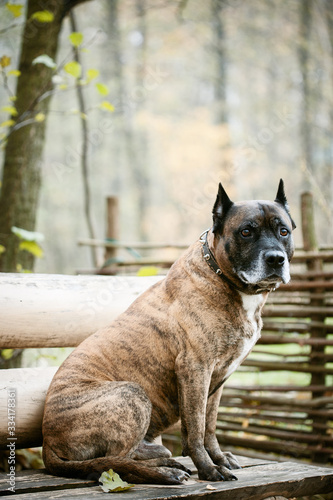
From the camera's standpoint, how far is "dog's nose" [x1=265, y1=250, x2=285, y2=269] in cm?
245

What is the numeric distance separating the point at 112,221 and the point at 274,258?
3898 mm

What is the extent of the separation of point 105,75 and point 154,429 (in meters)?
17.8

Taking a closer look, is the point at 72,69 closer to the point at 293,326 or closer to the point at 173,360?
the point at 173,360

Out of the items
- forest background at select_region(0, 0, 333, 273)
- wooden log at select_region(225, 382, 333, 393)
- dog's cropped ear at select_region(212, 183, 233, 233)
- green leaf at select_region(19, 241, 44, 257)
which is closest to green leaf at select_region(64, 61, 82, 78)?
green leaf at select_region(19, 241, 44, 257)

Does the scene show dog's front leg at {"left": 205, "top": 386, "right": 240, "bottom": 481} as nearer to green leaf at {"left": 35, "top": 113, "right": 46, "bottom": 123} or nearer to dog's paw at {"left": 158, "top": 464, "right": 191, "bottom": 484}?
dog's paw at {"left": 158, "top": 464, "right": 191, "bottom": 484}

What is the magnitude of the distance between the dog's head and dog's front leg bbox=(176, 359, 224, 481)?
543 mm

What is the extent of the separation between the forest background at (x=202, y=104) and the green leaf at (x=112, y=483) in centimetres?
1325

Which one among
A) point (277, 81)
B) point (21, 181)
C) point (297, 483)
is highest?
A: point (277, 81)

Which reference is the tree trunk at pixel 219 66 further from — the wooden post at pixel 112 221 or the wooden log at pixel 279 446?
the wooden log at pixel 279 446

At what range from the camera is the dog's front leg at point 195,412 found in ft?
8.20

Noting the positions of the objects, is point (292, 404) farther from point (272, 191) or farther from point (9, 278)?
point (272, 191)

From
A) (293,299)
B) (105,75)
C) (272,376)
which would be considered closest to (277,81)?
(105,75)

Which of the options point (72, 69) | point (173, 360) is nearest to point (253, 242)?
point (173, 360)

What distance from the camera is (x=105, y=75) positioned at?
1856 centimetres
